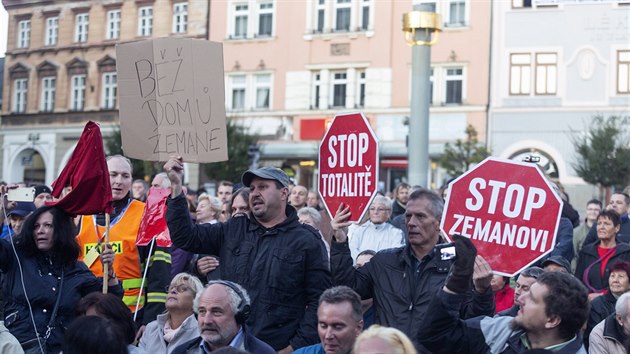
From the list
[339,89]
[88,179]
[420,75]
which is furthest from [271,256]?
[339,89]

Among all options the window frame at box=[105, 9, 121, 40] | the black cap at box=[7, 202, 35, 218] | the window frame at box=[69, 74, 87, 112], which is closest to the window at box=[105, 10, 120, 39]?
the window frame at box=[105, 9, 121, 40]

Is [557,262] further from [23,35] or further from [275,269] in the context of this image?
[23,35]

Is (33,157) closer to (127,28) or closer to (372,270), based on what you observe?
(127,28)

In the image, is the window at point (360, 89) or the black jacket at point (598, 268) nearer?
the black jacket at point (598, 268)

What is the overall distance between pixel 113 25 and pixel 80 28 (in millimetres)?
2058

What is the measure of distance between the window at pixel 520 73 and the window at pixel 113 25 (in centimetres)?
1574

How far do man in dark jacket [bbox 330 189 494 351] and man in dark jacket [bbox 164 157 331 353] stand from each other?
34 cm

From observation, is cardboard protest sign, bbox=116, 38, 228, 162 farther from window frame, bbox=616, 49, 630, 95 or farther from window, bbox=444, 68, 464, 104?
window, bbox=444, 68, 464, 104

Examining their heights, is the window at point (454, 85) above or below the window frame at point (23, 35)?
below

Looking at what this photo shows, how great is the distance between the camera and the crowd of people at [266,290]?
484 centimetres

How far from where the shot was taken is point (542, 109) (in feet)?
109

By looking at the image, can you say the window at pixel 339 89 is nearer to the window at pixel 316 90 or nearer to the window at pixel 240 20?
the window at pixel 316 90

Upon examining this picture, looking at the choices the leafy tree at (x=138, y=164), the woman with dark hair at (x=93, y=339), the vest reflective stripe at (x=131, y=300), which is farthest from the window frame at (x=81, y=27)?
the woman with dark hair at (x=93, y=339)

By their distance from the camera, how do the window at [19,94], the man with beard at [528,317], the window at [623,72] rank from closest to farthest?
the man with beard at [528,317], the window at [623,72], the window at [19,94]
